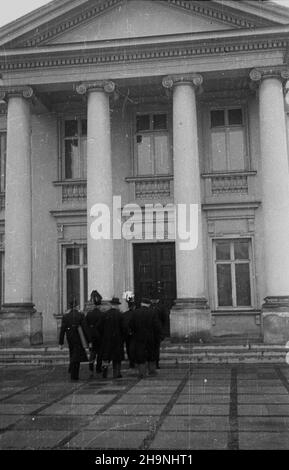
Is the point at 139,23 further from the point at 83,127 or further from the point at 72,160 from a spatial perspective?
the point at 72,160

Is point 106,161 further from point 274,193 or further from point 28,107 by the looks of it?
point 274,193

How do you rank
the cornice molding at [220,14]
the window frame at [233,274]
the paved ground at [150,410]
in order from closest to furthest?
the paved ground at [150,410] → the cornice molding at [220,14] → the window frame at [233,274]

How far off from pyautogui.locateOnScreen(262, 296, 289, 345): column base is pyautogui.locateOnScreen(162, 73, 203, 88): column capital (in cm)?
A: 636

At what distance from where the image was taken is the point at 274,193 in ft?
51.9

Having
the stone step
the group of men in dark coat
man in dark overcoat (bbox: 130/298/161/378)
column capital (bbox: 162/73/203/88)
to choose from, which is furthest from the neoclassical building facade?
the group of men in dark coat

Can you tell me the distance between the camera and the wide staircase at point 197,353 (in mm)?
13906

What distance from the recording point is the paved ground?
6.43 m

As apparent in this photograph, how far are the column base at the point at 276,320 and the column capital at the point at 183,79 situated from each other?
636 centimetres

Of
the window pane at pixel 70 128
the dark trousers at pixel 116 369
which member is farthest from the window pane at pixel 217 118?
the dark trousers at pixel 116 369

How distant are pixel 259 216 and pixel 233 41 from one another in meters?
5.20

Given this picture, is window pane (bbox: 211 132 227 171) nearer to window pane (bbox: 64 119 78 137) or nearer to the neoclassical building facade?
the neoclassical building facade

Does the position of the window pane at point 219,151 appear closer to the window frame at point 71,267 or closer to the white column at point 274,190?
the white column at point 274,190

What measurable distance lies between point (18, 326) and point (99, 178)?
4.68 m
